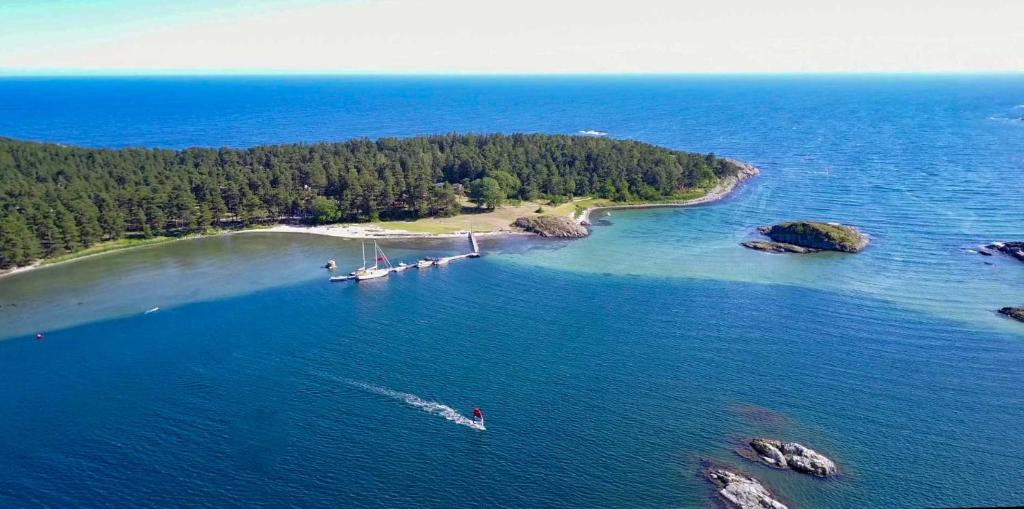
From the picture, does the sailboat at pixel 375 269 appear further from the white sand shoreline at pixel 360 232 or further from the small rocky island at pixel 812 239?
the small rocky island at pixel 812 239

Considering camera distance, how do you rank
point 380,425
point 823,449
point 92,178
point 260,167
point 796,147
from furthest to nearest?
point 796,147 < point 260,167 < point 92,178 < point 380,425 < point 823,449

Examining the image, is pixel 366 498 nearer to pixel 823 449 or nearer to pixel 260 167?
pixel 823 449

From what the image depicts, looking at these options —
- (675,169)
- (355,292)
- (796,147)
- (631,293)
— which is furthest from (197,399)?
(796,147)

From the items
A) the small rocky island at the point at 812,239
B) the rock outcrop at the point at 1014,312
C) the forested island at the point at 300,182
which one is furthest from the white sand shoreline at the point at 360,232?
the rock outcrop at the point at 1014,312

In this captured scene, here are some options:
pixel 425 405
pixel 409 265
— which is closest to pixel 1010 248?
pixel 409 265

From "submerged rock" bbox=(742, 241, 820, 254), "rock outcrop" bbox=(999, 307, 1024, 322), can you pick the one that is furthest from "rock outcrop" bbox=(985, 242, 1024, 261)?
"submerged rock" bbox=(742, 241, 820, 254)
